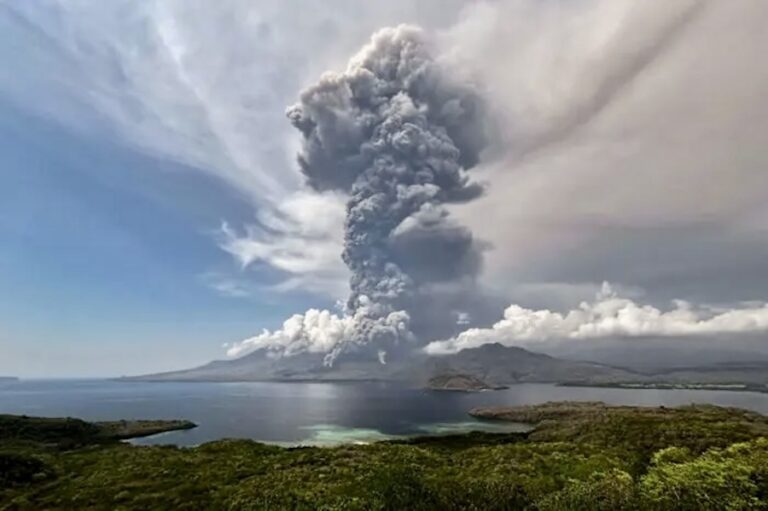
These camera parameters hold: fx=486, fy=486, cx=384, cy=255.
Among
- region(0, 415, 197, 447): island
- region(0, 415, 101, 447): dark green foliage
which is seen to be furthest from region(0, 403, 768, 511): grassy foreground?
region(0, 415, 101, 447): dark green foliage

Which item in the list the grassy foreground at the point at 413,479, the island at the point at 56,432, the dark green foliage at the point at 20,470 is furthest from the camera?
the island at the point at 56,432

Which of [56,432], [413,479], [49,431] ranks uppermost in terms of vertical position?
[49,431]

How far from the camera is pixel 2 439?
159 metres

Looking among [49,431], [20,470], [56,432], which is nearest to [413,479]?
[20,470]

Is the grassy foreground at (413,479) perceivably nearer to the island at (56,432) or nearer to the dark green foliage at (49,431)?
the island at (56,432)

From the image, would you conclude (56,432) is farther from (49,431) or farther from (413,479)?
(413,479)

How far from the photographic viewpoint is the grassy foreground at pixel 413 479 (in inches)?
2571

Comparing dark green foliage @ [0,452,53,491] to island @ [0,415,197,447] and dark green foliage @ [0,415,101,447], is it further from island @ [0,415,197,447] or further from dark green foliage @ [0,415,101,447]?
dark green foliage @ [0,415,101,447]

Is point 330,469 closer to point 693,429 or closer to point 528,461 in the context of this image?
point 528,461

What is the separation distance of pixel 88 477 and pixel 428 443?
324 feet

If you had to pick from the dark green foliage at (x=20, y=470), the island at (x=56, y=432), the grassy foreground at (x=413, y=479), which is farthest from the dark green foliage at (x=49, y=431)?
the grassy foreground at (x=413, y=479)

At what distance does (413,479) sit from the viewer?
242ft

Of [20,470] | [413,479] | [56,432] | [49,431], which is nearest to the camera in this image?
[413,479]

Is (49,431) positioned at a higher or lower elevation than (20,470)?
higher
